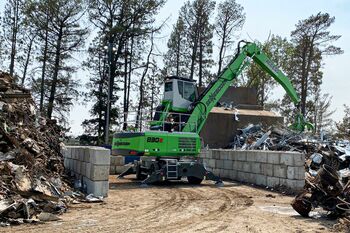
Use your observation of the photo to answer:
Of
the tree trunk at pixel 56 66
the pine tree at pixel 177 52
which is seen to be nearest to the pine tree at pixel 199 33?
the pine tree at pixel 177 52

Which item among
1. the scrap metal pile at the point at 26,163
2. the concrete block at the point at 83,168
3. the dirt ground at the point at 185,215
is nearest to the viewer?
the dirt ground at the point at 185,215

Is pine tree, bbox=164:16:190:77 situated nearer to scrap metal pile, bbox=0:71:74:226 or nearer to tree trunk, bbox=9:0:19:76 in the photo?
tree trunk, bbox=9:0:19:76

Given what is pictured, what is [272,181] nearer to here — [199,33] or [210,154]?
[210,154]

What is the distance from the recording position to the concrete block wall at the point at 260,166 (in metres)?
13.5

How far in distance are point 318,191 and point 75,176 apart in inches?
304

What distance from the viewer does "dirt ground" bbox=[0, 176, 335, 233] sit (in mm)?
7715

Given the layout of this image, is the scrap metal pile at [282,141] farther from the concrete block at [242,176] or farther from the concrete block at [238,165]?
the concrete block at [242,176]

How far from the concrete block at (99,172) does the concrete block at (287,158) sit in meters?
6.38

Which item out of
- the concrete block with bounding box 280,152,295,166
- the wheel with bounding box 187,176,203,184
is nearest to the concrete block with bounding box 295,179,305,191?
the concrete block with bounding box 280,152,295,166

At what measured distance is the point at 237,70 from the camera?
1922 centimetres

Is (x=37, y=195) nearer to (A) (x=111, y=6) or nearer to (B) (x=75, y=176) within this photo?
(B) (x=75, y=176)

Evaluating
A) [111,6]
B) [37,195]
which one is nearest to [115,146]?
[37,195]

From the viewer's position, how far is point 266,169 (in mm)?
15148

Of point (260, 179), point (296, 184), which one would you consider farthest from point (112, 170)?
point (296, 184)
